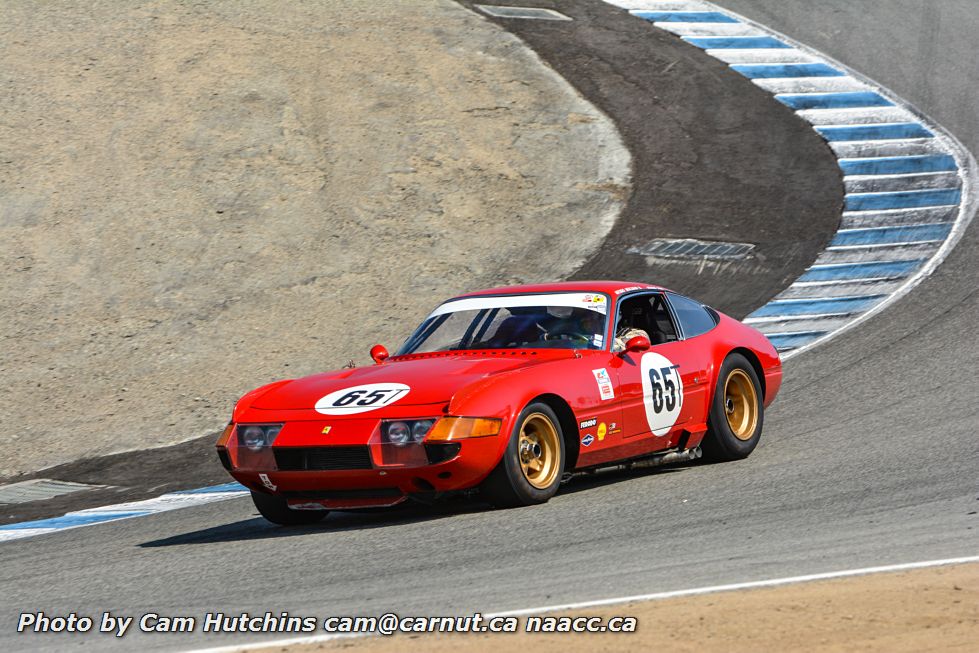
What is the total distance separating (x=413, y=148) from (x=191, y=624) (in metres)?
13.3

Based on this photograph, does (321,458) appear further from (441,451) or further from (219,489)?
(219,489)

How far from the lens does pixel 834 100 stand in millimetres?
19562

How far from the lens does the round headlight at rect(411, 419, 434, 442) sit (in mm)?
6402

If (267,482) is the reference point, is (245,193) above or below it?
above

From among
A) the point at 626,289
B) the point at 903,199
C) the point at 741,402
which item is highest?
the point at 626,289

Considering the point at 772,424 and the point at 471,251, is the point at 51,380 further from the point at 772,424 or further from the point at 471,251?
the point at 772,424

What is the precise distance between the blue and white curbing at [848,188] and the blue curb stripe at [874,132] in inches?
0.6

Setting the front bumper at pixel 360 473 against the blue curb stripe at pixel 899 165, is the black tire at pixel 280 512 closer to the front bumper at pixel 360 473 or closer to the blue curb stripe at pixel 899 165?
the front bumper at pixel 360 473

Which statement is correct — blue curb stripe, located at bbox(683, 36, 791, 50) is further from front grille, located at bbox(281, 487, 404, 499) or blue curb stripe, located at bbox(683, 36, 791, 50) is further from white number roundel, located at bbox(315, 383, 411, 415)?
front grille, located at bbox(281, 487, 404, 499)

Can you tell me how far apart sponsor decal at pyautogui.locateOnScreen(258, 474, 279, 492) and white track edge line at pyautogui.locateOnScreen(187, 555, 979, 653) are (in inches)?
91.0

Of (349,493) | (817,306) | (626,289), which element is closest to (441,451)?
(349,493)

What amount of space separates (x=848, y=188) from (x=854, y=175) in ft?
1.58

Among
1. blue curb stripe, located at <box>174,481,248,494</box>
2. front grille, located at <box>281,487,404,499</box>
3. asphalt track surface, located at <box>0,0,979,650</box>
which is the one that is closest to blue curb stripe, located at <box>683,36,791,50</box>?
asphalt track surface, located at <box>0,0,979,650</box>

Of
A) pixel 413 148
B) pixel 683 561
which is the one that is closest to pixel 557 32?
pixel 413 148
